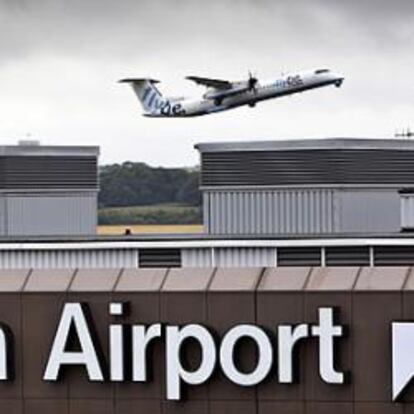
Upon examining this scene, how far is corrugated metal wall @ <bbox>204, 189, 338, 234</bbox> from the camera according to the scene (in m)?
60.9

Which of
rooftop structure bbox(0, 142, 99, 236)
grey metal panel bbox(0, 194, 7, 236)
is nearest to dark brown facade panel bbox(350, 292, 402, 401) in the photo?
rooftop structure bbox(0, 142, 99, 236)

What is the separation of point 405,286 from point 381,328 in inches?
27.6

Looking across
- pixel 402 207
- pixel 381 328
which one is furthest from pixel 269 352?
pixel 402 207

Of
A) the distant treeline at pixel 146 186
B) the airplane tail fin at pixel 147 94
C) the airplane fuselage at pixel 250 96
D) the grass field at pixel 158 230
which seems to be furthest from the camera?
the distant treeline at pixel 146 186

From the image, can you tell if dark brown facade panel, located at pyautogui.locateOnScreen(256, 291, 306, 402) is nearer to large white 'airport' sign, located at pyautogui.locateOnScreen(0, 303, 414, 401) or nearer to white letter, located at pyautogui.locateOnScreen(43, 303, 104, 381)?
large white 'airport' sign, located at pyautogui.locateOnScreen(0, 303, 414, 401)

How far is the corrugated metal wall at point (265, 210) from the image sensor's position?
60875 mm

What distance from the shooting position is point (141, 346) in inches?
1036

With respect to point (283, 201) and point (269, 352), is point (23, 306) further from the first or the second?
point (283, 201)

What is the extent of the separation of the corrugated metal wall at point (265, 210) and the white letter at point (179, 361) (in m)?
34.4

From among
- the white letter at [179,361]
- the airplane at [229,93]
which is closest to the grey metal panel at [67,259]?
the white letter at [179,361]

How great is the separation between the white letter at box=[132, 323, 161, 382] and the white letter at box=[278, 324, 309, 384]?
1940 millimetres

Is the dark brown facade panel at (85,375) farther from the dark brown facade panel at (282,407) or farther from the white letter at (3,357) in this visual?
the dark brown facade panel at (282,407)

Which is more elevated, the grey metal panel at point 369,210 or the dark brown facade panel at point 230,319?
the grey metal panel at point 369,210

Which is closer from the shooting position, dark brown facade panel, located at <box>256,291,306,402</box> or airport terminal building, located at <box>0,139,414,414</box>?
airport terminal building, located at <box>0,139,414,414</box>
